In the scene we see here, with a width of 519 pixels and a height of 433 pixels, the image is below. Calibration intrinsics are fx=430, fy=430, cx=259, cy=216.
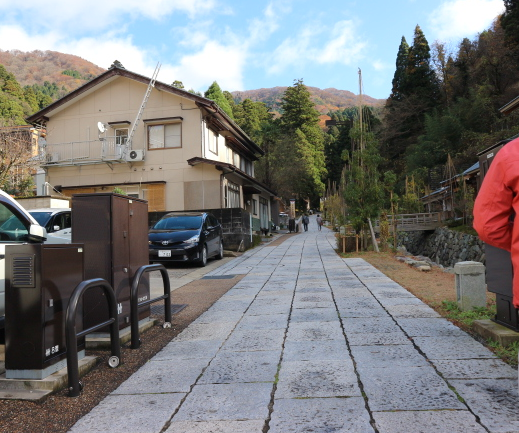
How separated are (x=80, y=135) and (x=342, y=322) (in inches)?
778

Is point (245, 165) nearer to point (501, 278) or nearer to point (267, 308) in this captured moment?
point (267, 308)

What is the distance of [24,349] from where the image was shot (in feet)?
10.8

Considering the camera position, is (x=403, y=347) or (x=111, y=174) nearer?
(x=403, y=347)

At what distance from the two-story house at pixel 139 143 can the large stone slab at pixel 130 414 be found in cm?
1589

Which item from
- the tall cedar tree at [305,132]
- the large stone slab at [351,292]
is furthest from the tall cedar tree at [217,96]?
the large stone slab at [351,292]

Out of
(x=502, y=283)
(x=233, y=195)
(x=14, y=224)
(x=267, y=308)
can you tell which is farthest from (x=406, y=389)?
(x=233, y=195)

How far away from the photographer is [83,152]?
69.7 feet

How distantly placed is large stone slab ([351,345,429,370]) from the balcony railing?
1822cm

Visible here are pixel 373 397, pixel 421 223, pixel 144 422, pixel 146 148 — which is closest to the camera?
pixel 144 422

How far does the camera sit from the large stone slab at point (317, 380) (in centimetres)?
313

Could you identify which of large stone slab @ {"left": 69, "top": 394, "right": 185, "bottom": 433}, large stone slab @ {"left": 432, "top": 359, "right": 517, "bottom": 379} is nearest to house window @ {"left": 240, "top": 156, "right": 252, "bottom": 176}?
large stone slab @ {"left": 432, "top": 359, "right": 517, "bottom": 379}

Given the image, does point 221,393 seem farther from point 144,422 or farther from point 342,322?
point 342,322

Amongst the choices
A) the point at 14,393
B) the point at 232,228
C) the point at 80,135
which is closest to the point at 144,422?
the point at 14,393

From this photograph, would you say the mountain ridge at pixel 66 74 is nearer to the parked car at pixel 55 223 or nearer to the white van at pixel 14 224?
Result: the parked car at pixel 55 223
